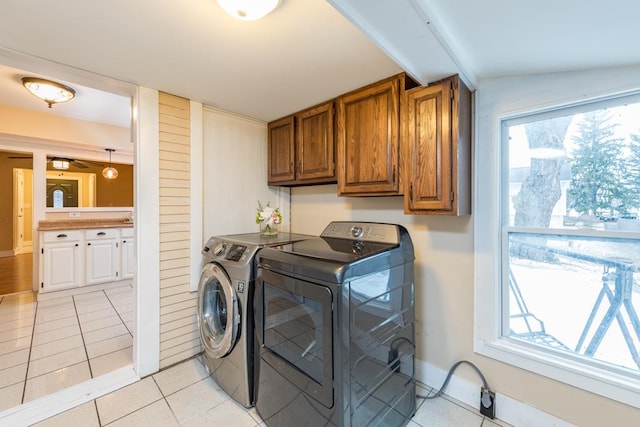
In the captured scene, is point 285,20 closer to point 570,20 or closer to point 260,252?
point 570,20

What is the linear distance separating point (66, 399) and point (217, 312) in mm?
1050

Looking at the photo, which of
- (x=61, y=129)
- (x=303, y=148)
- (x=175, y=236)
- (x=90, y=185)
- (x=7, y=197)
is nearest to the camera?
(x=175, y=236)

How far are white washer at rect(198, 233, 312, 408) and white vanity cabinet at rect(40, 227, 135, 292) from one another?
2.82m

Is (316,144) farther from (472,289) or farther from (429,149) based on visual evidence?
(472,289)

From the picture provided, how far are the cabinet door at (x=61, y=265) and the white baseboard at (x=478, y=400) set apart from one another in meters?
4.72

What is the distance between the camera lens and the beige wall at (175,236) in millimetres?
2162

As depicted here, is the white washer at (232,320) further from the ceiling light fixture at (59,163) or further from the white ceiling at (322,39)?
the ceiling light fixture at (59,163)

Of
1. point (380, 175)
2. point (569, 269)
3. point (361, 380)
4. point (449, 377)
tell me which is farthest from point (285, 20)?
point (449, 377)

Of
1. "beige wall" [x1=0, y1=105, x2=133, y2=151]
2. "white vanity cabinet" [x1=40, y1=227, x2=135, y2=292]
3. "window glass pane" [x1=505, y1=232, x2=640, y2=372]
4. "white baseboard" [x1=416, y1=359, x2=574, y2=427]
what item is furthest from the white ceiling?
"white vanity cabinet" [x1=40, y1=227, x2=135, y2=292]

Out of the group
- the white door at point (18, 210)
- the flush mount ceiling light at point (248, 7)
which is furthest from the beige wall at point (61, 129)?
the white door at point (18, 210)

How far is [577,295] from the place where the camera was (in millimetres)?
1491

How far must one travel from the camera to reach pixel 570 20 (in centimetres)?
98

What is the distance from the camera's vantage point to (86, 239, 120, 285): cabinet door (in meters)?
4.01

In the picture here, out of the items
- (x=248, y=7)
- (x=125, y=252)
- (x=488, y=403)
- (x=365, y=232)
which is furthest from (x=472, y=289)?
(x=125, y=252)
